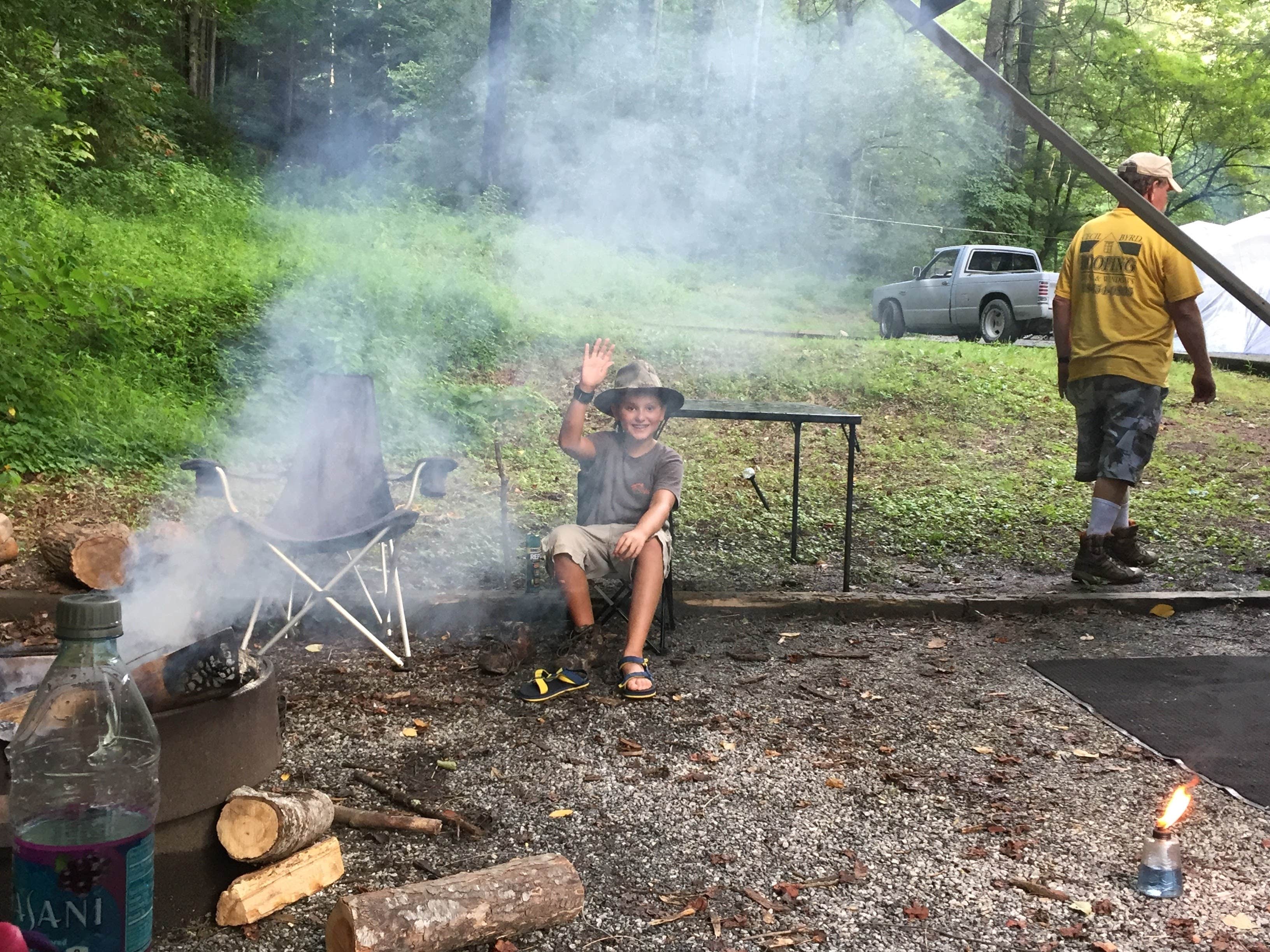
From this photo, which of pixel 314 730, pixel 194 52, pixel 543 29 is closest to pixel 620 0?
pixel 543 29

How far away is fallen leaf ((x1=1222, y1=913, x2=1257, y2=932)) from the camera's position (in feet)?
7.55

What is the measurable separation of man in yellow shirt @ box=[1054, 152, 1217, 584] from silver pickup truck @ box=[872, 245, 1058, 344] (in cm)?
999

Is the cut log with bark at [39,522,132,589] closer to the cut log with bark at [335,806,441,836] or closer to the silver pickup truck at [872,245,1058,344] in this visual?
the cut log with bark at [335,806,441,836]

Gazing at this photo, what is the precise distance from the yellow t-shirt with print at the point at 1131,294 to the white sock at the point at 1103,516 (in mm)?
638

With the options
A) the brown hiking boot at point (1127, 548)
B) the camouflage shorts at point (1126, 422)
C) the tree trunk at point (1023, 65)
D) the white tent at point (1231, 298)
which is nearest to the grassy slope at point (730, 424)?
the brown hiking boot at point (1127, 548)

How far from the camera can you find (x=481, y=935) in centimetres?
212

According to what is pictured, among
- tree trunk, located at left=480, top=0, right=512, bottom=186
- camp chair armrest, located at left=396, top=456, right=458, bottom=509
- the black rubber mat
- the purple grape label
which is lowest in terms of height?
the black rubber mat

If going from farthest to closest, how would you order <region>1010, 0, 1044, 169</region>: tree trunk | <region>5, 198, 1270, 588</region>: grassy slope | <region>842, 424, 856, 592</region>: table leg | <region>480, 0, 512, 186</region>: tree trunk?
<region>1010, 0, 1044, 169</region>: tree trunk
<region>480, 0, 512, 186</region>: tree trunk
<region>5, 198, 1270, 588</region>: grassy slope
<region>842, 424, 856, 592</region>: table leg

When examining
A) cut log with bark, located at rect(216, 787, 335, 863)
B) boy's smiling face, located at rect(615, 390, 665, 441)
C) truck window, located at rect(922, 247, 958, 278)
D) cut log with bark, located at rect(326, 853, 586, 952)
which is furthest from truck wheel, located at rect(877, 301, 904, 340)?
cut log with bark, located at rect(216, 787, 335, 863)

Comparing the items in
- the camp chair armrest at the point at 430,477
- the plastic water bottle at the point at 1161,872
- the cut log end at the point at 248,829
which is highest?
the camp chair armrest at the point at 430,477

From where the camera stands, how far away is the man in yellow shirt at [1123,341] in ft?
15.9

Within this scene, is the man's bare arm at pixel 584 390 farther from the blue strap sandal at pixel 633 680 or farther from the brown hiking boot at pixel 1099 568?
the brown hiking boot at pixel 1099 568

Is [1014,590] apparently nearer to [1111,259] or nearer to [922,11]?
[1111,259]

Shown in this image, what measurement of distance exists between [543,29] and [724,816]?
6.59 metres
